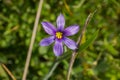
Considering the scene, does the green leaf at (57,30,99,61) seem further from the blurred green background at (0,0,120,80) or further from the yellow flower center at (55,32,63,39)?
the blurred green background at (0,0,120,80)

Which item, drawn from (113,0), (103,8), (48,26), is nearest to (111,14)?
(103,8)

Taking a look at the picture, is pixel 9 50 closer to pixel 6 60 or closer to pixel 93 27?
pixel 6 60

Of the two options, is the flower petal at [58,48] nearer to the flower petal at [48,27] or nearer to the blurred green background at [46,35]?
the flower petal at [48,27]

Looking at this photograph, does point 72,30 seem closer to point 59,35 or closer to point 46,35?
point 59,35

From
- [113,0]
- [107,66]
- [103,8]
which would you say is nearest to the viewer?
[113,0]

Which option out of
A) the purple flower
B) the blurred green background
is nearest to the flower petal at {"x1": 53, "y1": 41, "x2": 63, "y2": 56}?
the purple flower

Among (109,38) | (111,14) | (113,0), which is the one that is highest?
(113,0)
